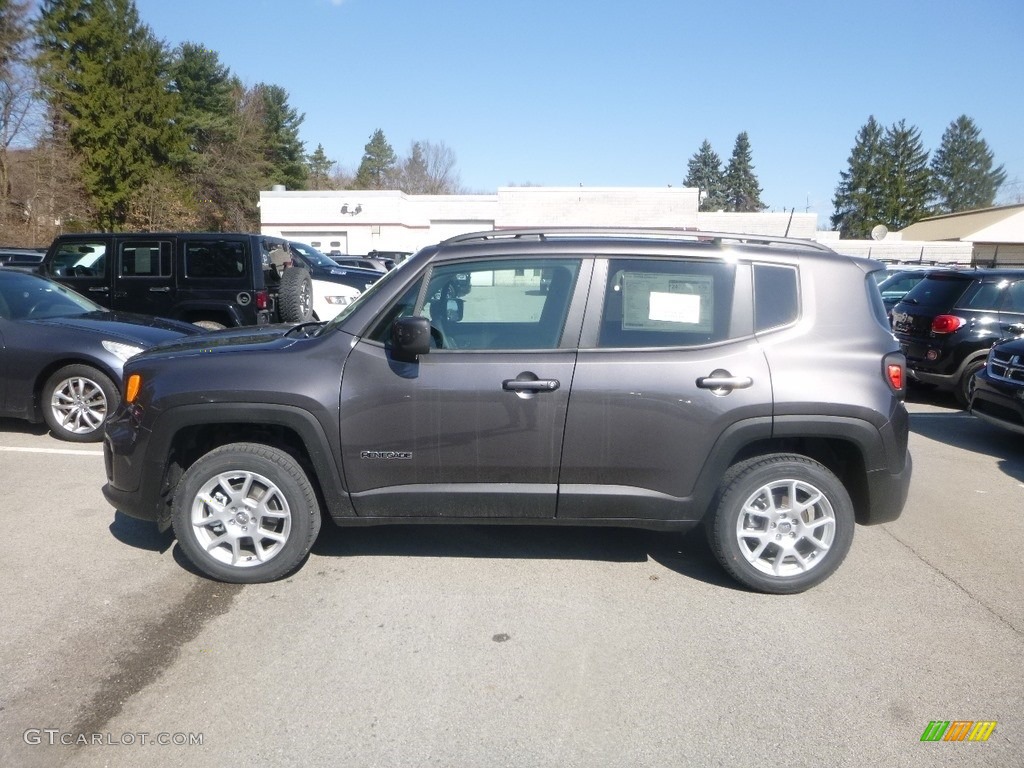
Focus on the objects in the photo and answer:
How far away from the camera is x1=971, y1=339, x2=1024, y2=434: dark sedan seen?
7.37 meters

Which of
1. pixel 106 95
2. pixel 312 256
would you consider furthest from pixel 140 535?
pixel 106 95

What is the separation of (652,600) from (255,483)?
2.22 meters

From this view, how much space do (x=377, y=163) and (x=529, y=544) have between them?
99.5 m

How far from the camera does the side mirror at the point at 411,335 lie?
13.4ft

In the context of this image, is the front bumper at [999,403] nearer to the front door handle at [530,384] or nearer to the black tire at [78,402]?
the front door handle at [530,384]

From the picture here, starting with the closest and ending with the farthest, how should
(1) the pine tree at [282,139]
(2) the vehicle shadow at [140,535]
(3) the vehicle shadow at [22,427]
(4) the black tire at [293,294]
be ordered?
1. (2) the vehicle shadow at [140,535]
2. (3) the vehicle shadow at [22,427]
3. (4) the black tire at [293,294]
4. (1) the pine tree at [282,139]

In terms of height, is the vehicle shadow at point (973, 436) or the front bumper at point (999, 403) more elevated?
the front bumper at point (999, 403)

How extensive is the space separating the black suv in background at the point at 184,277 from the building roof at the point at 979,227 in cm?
4884

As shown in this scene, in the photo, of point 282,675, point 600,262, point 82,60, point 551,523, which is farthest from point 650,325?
point 82,60

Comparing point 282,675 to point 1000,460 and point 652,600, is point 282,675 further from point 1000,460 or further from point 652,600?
point 1000,460

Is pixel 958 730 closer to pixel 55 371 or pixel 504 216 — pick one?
pixel 55 371

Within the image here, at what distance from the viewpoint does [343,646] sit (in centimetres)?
377

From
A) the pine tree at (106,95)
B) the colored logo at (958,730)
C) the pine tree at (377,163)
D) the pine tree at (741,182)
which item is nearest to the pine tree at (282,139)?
the pine tree at (106,95)

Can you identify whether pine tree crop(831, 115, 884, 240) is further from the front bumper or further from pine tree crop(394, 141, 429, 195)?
the front bumper
